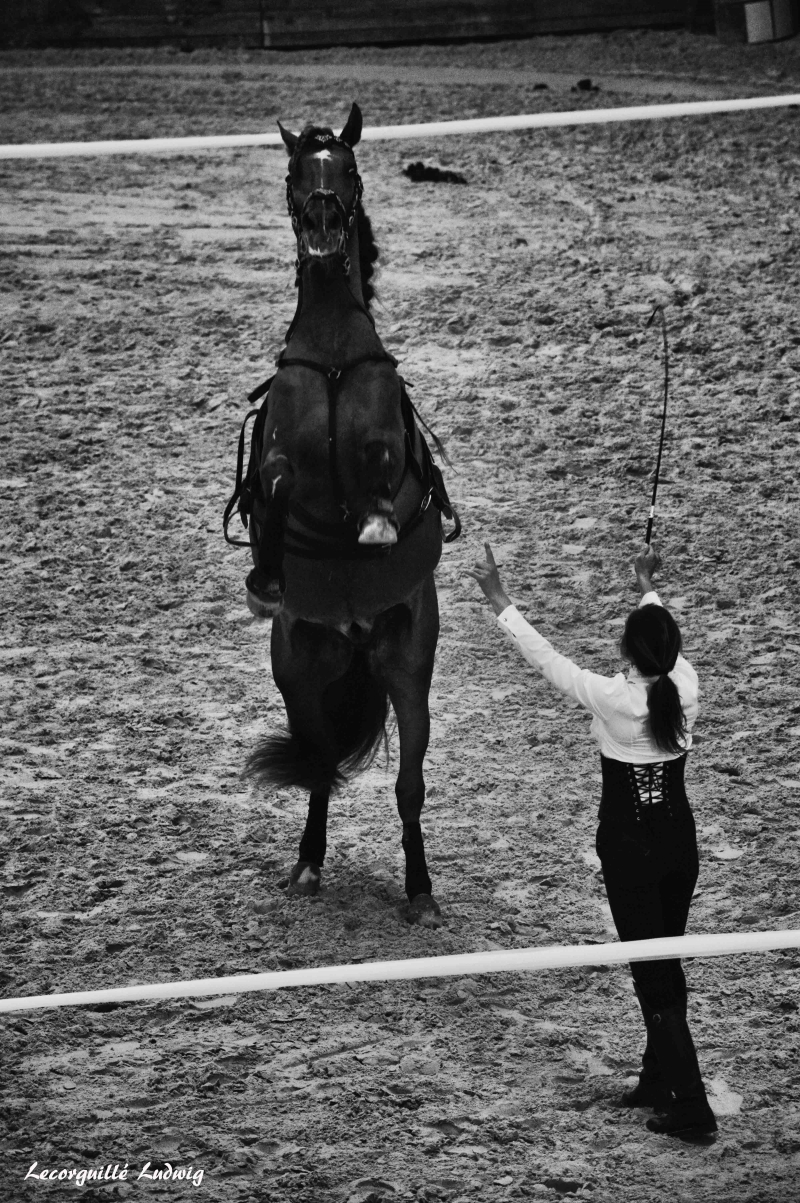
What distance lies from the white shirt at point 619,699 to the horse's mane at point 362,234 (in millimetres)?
1226

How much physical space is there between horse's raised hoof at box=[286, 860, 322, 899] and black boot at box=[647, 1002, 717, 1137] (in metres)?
1.53

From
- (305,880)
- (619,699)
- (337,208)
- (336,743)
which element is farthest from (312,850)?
(337,208)

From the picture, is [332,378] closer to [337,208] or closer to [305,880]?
[337,208]

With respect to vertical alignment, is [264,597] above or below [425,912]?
above

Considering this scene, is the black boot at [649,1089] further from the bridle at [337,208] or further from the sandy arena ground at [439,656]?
the bridle at [337,208]

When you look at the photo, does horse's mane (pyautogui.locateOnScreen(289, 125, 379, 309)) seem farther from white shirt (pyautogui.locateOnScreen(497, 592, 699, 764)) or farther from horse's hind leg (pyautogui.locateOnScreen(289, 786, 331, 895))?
horse's hind leg (pyautogui.locateOnScreen(289, 786, 331, 895))

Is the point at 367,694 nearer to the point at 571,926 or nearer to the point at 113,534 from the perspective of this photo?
the point at 571,926

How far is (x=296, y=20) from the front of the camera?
16047 millimetres

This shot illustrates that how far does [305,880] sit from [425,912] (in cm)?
46

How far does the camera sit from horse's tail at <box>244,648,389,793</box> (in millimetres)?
5059

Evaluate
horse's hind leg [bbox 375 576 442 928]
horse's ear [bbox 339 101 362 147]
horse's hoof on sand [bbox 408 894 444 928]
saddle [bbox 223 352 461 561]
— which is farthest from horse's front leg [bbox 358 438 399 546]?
horse's hoof on sand [bbox 408 894 444 928]

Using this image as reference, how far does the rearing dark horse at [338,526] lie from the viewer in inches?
164

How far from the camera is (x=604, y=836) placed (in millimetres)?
3975

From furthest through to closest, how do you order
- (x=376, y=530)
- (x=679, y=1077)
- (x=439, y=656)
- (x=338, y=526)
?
(x=439, y=656)
(x=338, y=526)
(x=376, y=530)
(x=679, y=1077)
